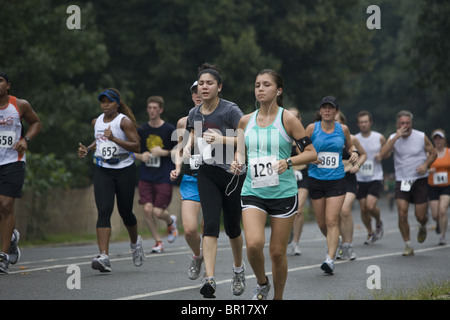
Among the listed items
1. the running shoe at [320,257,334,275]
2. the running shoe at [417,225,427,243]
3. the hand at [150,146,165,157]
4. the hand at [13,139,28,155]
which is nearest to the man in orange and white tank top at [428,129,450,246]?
the running shoe at [417,225,427,243]

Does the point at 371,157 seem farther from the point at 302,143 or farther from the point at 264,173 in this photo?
the point at 264,173

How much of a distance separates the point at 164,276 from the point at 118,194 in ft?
3.91

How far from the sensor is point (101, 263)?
9391mm

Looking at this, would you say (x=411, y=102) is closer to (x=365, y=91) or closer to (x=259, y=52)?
(x=365, y=91)

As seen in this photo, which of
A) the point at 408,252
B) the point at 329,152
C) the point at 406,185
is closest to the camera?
the point at 329,152

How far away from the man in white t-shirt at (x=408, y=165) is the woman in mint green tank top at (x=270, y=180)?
6.02 m

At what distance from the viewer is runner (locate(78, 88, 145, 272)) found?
9625 mm

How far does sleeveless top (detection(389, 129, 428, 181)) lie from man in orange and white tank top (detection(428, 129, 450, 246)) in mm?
1807

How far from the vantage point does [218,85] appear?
8109mm

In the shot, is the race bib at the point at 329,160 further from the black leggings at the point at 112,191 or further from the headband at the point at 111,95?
the headband at the point at 111,95

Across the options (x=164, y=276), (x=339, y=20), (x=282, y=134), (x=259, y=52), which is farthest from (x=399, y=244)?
(x=339, y=20)

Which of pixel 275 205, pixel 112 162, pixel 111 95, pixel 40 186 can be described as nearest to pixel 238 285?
pixel 275 205

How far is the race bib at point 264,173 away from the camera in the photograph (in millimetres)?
6855

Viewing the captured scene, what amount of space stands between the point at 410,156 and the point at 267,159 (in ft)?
21.9
